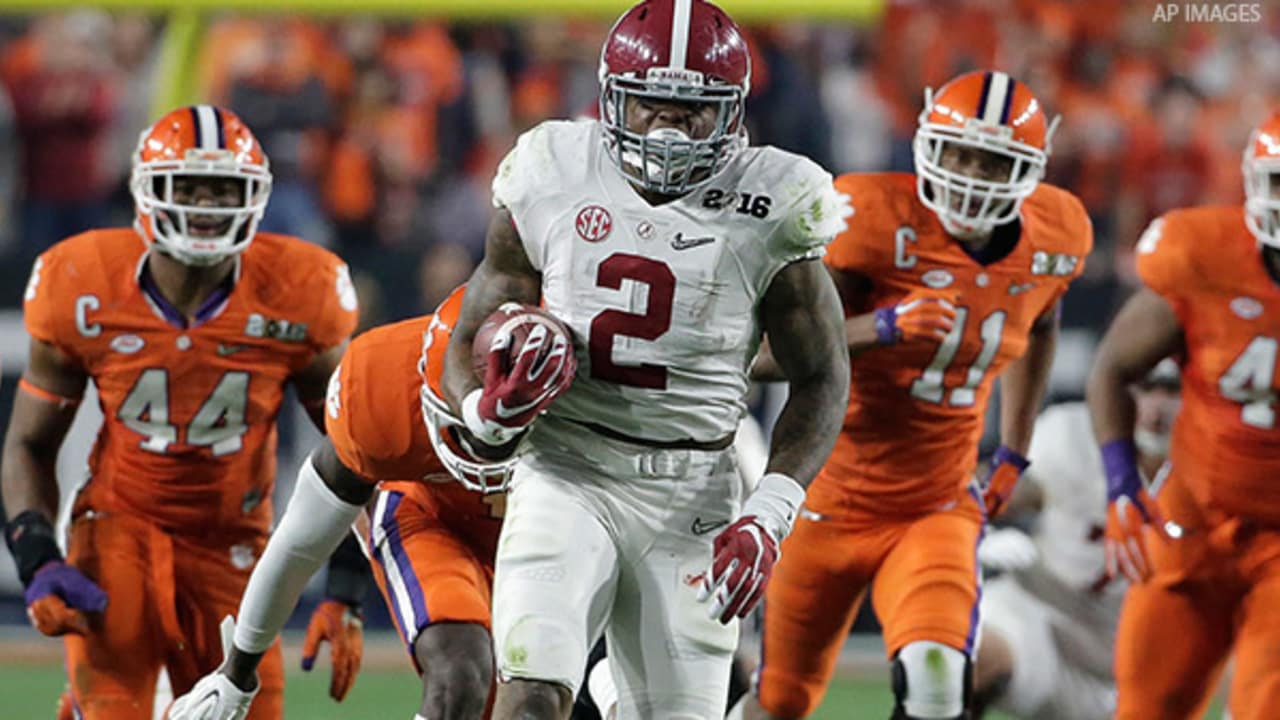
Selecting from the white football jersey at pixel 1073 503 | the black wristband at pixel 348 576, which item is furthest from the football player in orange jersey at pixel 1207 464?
the black wristband at pixel 348 576

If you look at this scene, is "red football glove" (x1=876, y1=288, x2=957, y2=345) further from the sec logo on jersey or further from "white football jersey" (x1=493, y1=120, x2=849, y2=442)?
the sec logo on jersey

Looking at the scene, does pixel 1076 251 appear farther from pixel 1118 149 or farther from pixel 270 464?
pixel 1118 149

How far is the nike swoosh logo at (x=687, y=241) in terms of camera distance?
346 centimetres

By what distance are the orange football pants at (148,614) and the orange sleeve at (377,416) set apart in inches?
30.5

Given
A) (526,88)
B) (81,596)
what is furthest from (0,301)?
(81,596)

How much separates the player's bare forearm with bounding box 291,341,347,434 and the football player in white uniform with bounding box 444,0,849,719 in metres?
1.25

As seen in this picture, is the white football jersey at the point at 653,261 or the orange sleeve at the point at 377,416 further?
the orange sleeve at the point at 377,416

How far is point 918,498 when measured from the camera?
190 inches

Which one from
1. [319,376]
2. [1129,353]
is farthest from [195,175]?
[1129,353]

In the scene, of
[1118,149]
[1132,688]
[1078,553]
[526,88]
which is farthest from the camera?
[1118,149]

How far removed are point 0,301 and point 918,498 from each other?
382 cm

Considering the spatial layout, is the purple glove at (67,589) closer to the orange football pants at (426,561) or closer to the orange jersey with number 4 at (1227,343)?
the orange football pants at (426,561)

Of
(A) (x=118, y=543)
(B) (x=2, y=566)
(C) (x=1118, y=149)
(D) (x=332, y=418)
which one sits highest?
(D) (x=332, y=418)

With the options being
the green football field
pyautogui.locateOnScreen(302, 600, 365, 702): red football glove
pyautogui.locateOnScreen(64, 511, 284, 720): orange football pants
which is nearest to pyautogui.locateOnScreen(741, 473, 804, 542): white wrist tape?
pyautogui.locateOnScreen(302, 600, 365, 702): red football glove
